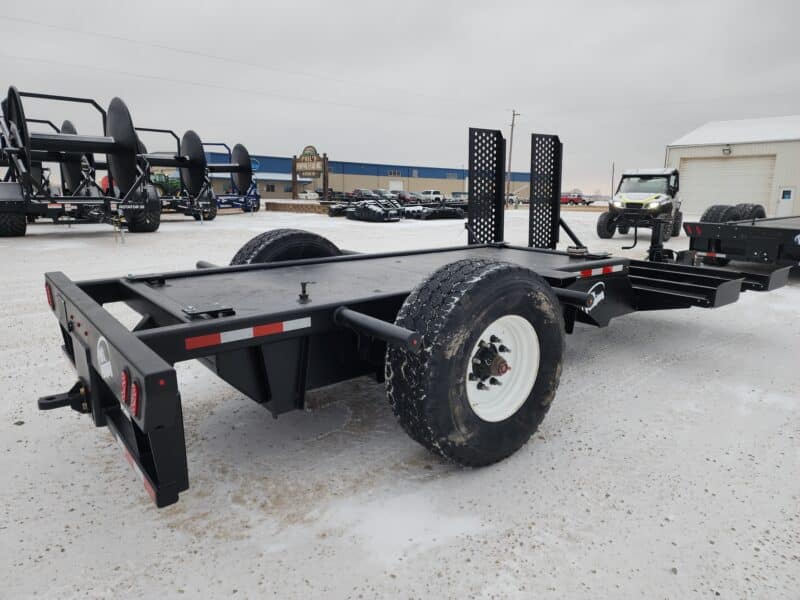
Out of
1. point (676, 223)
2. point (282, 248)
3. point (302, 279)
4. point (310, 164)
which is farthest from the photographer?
point (310, 164)

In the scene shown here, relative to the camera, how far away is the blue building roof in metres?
68.2

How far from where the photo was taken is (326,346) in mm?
2801

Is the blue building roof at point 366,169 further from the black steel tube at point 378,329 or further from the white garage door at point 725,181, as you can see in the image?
the black steel tube at point 378,329

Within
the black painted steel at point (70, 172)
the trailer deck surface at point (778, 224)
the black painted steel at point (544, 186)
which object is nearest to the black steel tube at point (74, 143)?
the black painted steel at point (70, 172)

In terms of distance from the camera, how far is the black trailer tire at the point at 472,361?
2443 millimetres

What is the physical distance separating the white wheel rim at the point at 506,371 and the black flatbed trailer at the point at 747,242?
576cm

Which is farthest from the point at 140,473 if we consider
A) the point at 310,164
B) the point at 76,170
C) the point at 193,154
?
the point at 310,164

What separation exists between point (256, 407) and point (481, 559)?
1.92 m

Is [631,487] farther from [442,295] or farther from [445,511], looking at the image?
[442,295]

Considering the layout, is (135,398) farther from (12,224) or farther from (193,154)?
(193,154)

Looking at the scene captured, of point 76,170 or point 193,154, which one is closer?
point 76,170

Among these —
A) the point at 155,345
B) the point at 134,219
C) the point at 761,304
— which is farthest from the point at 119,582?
the point at 134,219

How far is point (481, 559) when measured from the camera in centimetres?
212

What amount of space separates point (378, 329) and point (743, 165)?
3331 centimetres
